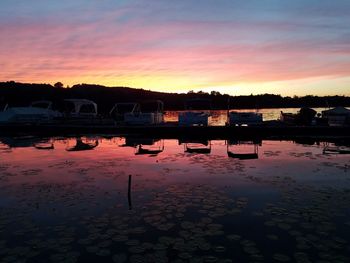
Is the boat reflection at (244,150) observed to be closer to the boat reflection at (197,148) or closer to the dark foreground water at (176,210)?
the dark foreground water at (176,210)

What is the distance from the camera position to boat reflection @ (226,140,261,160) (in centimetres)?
1945

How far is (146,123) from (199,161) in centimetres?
1835

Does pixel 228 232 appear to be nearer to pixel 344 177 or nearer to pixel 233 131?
pixel 344 177

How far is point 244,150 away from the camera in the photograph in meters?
21.8

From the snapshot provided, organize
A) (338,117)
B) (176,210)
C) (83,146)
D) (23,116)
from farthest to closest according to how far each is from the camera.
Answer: (23,116) < (338,117) < (83,146) < (176,210)

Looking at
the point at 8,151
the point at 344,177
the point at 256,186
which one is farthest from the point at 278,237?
the point at 8,151

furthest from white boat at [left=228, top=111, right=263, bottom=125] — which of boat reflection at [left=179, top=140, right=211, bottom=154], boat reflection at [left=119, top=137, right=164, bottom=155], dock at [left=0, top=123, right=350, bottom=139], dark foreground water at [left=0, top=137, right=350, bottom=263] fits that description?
dark foreground water at [left=0, top=137, right=350, bottom=263]

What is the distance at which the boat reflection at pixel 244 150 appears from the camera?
19.5 metres

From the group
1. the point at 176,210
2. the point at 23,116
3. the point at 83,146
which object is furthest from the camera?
the point at 23,116

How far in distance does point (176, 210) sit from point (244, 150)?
12.8 meters

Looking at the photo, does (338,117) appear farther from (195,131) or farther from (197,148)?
(197,148)

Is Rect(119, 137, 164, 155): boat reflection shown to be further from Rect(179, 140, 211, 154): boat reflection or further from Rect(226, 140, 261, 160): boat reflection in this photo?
Rect(226, 140, 261, 160): boat reflection

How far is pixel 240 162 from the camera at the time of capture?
57.6 feet

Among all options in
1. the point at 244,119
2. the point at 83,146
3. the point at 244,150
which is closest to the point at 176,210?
the point at 244,150
